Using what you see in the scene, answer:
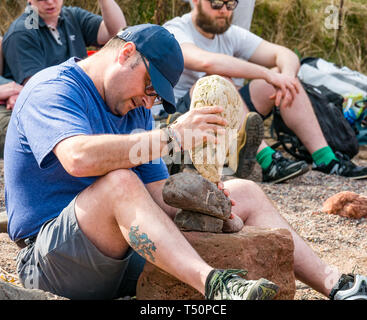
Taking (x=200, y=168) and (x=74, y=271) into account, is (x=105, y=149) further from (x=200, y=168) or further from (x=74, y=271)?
(x=200, y=168)

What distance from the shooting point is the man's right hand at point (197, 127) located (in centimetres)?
253

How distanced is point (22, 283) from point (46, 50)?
9.66 ft

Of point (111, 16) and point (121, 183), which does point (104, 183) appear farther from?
point (111, 16)

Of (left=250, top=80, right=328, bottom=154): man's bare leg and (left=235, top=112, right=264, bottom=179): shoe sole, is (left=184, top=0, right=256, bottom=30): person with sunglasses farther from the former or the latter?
(left=235, top=112, right=264, bottom=179): shoe sole

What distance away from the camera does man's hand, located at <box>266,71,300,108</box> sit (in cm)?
502

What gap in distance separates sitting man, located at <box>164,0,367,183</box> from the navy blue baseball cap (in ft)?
7.56

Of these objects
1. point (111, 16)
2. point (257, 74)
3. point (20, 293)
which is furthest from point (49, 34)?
point (20, 293)

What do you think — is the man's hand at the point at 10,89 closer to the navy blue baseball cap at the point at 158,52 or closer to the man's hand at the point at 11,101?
the man's hand at the point at 11,101

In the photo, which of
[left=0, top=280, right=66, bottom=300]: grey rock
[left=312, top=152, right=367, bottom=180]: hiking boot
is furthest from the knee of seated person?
[left=312, top=152, right=367, bottom=180]: hiking boot

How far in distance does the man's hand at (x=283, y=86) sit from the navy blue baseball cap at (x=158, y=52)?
239 cm

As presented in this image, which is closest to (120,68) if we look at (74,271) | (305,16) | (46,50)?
(74,271)

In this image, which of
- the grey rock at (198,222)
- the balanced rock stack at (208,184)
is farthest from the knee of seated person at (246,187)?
the grey rock at (198,222)

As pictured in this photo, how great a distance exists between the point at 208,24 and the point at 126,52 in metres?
2.83

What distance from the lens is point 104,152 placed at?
7.77 ft
